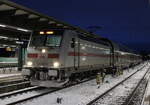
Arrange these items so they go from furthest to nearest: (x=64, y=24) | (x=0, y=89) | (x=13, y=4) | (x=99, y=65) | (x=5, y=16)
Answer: (x=99, y=65), (x=64, y=24), (x=5, y=16), (x=0, y=89), (x=13, y=4)

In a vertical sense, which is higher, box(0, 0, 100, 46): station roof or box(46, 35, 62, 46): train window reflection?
box(0, 0, 100, 46): station roof

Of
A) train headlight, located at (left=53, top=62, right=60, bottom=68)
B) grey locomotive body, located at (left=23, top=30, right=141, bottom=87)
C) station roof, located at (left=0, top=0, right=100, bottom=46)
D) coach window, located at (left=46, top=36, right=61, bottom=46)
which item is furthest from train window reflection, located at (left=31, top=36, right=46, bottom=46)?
station roof, located at (left=0, top=0, right=100, bottom=46)

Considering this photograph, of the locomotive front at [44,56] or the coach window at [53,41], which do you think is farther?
the coach window at [53,41]

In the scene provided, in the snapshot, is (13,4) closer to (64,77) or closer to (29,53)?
(29,53)

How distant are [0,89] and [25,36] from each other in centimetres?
884

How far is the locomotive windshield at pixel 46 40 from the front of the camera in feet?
41.9

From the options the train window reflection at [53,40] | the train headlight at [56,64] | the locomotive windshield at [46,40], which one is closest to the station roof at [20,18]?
the locomotive windshield at [46,40]

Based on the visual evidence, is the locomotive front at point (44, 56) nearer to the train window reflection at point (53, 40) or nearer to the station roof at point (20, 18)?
the train window reflection at point (53, 40)

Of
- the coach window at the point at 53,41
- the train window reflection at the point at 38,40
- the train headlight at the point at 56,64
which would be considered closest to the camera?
the train headlight at the point at 56,64

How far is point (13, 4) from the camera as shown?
12.0 metres

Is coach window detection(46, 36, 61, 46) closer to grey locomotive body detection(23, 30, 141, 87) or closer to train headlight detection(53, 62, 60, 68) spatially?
grey locomotive body detection(23, 30, 141, 87)

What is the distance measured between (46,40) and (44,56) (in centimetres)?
99

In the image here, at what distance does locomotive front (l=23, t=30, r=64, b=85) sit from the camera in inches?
484

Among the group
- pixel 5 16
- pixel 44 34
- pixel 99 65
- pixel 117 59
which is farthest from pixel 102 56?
pixel 5 16
